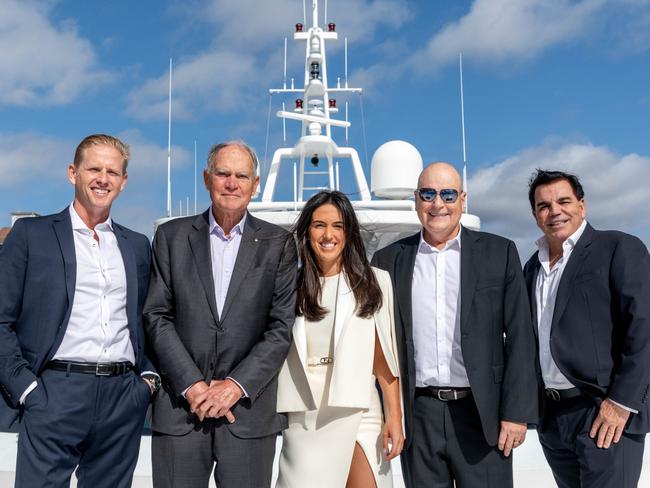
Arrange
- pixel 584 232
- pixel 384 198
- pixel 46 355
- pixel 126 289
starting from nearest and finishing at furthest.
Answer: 1. pixel 46 355
2. pixel 126 289
3. pixel 584 232
4. pixel 384 198

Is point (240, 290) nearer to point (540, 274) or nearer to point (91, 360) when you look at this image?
point (91, 360)

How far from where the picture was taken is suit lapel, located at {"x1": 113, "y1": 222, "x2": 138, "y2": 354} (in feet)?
10.7

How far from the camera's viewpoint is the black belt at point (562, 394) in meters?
3.34

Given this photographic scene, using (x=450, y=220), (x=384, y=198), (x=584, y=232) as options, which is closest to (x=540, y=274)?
(x=584, y=232)

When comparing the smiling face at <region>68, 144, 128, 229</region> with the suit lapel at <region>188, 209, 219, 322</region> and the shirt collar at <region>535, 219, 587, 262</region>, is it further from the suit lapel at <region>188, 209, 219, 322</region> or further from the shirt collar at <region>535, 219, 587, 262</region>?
the shirt collar at <region>535, 219, 587, 262</region>

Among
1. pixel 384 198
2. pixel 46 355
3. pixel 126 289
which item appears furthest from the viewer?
pixel 384 198

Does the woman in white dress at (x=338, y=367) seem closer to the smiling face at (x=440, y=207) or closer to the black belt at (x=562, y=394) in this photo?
the smiling face at (x=440, y=207)

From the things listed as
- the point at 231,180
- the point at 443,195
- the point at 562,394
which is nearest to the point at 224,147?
the point at 231,180

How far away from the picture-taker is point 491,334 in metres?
3.33

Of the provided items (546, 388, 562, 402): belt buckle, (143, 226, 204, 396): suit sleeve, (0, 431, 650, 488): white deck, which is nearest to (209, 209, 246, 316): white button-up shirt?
(143, 226, 204, 396): suit sleeve

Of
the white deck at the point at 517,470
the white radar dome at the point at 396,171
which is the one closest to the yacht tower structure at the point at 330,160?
the white radar dome at the point at 396,171

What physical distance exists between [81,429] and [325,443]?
1154mm

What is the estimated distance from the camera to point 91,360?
3150 millimetres

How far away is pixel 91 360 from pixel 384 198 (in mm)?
10067
